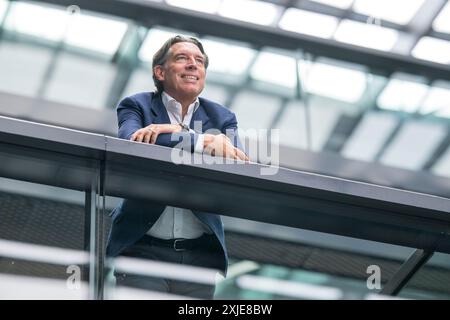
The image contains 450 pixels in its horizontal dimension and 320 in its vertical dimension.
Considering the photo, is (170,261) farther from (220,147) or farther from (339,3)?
(339,3)

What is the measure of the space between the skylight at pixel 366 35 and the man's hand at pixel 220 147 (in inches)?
408

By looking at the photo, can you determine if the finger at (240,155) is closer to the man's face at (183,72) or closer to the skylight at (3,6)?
the man's face at (183,72)

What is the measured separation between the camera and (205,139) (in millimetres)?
5422

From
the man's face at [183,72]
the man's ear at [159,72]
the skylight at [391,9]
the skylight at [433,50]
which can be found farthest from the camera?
the skylight at [433,50]

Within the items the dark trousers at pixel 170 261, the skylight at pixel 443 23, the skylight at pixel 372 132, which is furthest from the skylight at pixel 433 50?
the dark trousers at pixel 170 261

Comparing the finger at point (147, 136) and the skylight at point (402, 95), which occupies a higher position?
the skylight at point (402, 95)

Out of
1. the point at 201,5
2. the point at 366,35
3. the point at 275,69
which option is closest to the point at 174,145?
the point at 275,69

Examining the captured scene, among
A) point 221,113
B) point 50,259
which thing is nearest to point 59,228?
point 50,259

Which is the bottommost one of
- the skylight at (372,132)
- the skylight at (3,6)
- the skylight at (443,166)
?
the skylight at (443,166)

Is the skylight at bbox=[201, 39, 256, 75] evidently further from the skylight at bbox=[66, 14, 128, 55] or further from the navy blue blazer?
the navy blue blazer

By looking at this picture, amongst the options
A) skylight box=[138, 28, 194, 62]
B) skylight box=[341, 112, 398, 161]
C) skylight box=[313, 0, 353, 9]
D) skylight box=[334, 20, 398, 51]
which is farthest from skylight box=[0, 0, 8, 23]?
skylight box=[341, 112, 398, 161]

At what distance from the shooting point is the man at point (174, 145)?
500 centimetres

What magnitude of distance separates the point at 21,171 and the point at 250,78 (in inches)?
388

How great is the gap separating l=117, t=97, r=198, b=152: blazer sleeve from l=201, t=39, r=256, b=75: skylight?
359 inches
